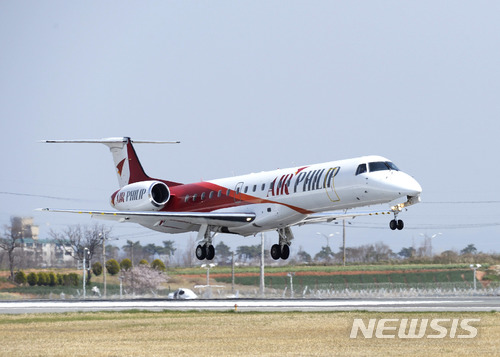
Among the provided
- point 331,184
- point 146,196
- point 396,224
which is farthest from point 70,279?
point 396,224

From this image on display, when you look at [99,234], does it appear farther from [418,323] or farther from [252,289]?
[418,323]

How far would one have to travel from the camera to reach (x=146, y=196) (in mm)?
49781

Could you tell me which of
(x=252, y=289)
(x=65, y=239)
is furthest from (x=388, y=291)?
(x=65, y=239)

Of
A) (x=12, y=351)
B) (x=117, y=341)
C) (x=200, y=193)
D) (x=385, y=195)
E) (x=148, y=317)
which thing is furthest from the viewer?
(x=200, y=193)

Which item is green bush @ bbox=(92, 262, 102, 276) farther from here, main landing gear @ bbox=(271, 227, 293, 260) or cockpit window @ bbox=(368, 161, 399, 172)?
cockpit window @ bbox=(368, 161, 399, 172)

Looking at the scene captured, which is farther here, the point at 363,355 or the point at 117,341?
the point at 117,341

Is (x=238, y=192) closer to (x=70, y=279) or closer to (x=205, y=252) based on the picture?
(x=205, y=252)

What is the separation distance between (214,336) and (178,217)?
1543 centimetres

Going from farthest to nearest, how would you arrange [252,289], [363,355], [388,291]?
1. [252,289]
2. [388,291]
3. [363,355]

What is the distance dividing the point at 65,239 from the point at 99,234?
3.49 metres

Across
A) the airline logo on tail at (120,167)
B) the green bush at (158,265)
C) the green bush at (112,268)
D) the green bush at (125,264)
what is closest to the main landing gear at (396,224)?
the airline logo on tail at (120,167)

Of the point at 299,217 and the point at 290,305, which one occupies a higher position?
the point at 299,217

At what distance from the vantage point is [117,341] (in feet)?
103

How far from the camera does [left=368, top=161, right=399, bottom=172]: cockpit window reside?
39438mm
